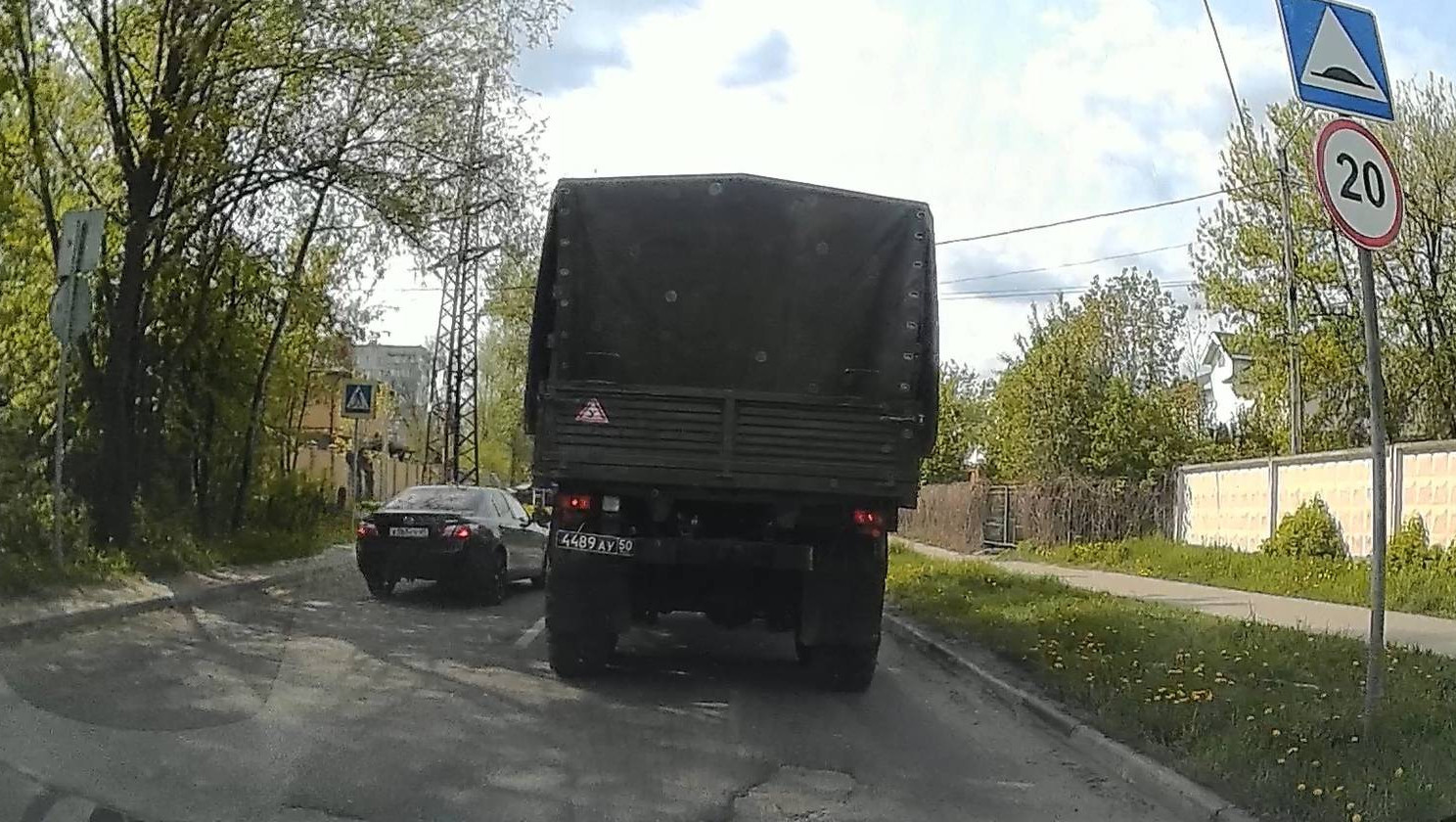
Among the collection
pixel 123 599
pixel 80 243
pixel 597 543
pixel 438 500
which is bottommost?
pixel 123 599

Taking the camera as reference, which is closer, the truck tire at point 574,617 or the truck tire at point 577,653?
the truck tire at point 574,617

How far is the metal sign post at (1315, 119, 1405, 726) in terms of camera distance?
24.0 feet

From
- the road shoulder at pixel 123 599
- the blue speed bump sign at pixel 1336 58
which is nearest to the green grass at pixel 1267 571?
the blue speed bump sign at pixel 1336 58

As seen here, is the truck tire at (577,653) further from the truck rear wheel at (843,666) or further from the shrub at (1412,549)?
the shrub at (1412,549)

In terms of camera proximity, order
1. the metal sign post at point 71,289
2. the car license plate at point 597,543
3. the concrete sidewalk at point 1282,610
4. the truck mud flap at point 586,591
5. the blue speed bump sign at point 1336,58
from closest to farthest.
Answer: the blue speed bump sign at point 1336,58, the car license plate at point 597,543, the truck mud flap at point 586,591, the concrete sidewalk at point 1282,610, the metal sign post at point 71,289

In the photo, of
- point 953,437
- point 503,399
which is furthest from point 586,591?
point 503,399

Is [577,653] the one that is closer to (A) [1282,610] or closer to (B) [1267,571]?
(A) [1282,610]

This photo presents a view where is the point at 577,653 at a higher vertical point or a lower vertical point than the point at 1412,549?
lower

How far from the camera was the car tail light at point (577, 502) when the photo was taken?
9.36 metres

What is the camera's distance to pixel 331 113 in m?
16.7

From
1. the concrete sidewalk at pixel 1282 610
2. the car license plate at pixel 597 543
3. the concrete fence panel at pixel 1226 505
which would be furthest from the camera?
the concrete fence panel at pixel 1226 505

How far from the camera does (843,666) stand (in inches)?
387

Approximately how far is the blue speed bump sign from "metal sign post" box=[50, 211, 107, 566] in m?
10.6

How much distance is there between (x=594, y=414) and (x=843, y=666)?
2566mm
